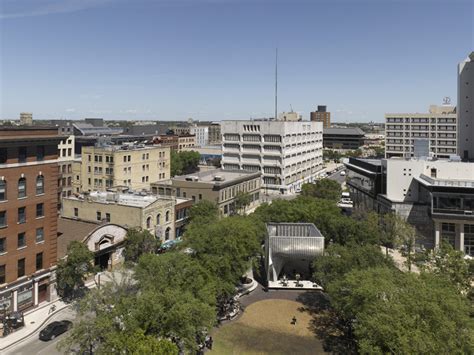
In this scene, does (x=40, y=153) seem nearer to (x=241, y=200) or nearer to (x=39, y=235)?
(x=39, y=235)

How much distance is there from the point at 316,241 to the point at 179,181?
144ft

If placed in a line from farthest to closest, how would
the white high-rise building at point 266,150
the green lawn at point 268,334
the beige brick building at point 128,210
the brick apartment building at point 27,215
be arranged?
the white high-rise building at point 266,150
the beige brick building at point 128,210
the brick apartment building at point 27,215
the green lawn at point 268,334

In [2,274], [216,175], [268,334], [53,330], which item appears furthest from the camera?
[216,175]

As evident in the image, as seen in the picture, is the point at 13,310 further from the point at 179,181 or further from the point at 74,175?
the point at 74,175

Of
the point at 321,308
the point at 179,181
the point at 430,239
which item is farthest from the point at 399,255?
the point at 179,181

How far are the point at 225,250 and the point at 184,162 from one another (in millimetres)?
124639

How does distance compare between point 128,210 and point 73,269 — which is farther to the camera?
point 128,210

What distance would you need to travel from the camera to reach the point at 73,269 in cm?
4941

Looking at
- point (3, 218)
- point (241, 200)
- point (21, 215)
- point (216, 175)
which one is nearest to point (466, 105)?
point (241, 200)

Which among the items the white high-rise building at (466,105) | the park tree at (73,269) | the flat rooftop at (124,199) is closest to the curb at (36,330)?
the park tree at (73,269)

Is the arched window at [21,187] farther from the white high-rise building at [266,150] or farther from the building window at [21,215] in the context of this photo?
the white high-rise building at [266,150]

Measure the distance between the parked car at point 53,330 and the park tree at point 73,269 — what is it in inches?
294

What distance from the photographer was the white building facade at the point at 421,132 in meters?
172

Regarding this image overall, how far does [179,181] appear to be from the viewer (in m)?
92.4
